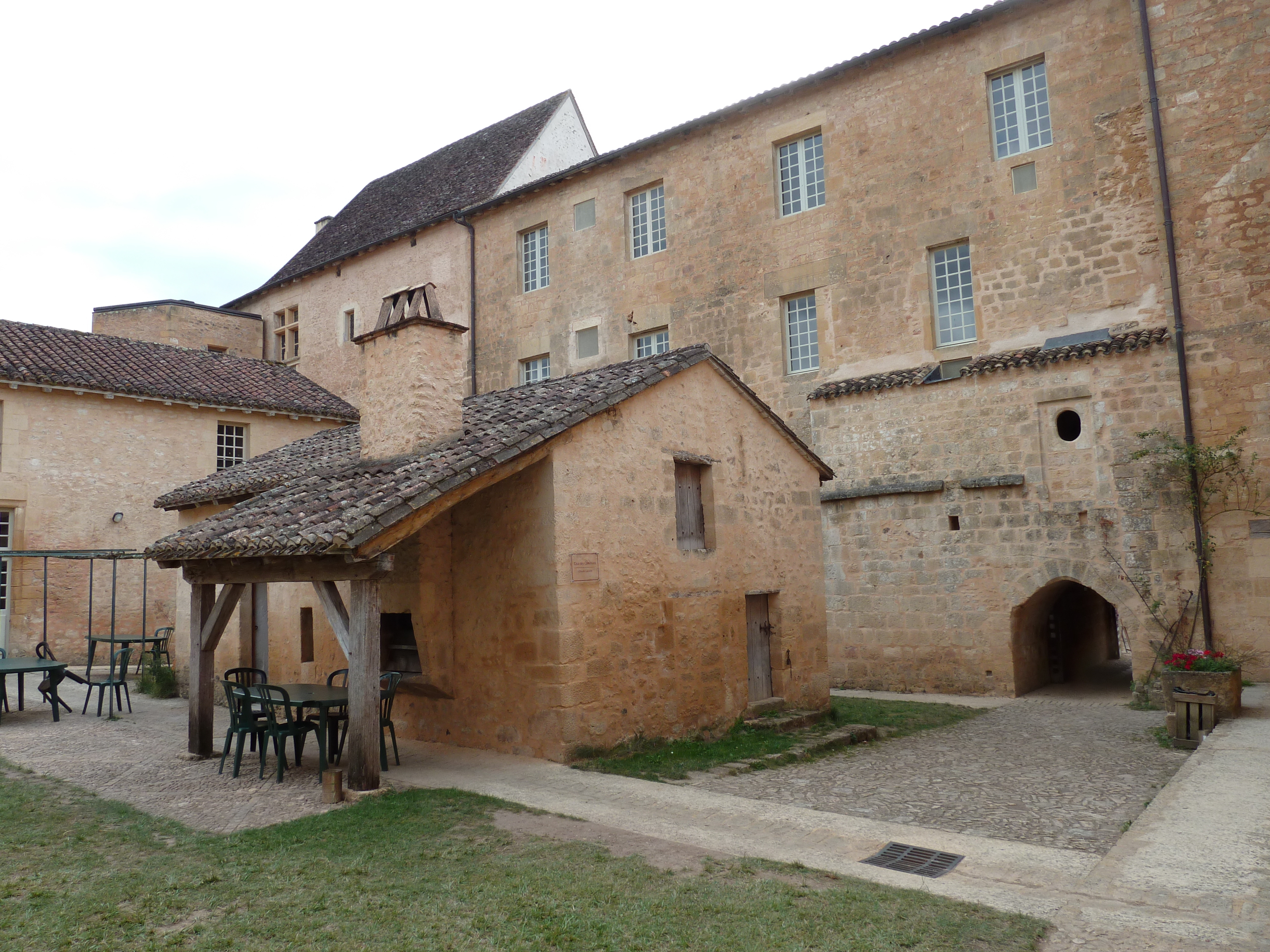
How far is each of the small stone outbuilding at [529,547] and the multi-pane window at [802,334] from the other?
6011 mm

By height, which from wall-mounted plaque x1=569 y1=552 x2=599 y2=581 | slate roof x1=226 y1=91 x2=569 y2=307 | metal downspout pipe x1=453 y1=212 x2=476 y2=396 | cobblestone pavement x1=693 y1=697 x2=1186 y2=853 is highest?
slate roof x1=226 y1=91 x2=569 y2=307

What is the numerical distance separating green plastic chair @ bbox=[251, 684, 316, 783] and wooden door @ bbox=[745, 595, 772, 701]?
528cm

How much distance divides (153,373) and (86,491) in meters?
3.03

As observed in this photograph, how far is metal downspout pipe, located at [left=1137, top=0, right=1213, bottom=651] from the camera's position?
11648mm

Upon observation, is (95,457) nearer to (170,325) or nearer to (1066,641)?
(170,325)

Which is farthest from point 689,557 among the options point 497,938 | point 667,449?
point 497,938

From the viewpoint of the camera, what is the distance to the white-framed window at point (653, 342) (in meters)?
18.3

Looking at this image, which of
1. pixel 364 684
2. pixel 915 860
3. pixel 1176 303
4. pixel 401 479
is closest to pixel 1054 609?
pixel 1176 303

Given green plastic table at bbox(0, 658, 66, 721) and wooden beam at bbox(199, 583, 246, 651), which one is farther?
green plastic table at bbox(0, 658, 66, 721)

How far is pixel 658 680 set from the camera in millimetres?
8961

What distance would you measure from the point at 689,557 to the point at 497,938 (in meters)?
5.74

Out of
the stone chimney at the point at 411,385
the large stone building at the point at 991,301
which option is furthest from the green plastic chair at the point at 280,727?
the large stone building at the point at 991,301

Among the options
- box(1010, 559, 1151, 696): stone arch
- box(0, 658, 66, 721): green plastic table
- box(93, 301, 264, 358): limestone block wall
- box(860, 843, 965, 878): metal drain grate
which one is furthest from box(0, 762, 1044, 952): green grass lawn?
box(93, 301, 264, 358): limestone block wall

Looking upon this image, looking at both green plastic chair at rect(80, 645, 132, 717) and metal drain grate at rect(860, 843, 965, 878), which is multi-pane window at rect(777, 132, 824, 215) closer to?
metal drain grate at rect(860, 843, 965, 878)
